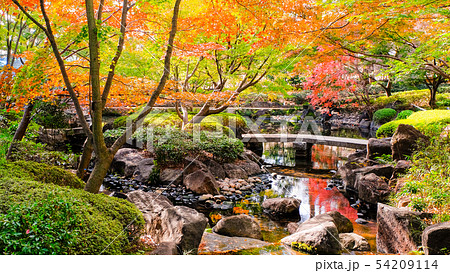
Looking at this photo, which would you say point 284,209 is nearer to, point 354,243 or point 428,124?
point 354,243

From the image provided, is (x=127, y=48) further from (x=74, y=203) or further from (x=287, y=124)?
(x=287, y=124)

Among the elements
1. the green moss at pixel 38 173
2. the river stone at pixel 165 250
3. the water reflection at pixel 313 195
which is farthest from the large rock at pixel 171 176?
the river stone at pixel 165 250

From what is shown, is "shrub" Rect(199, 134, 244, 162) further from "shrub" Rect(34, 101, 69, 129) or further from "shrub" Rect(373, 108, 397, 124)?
"shrub" Rect(373, 108, 397, 124)

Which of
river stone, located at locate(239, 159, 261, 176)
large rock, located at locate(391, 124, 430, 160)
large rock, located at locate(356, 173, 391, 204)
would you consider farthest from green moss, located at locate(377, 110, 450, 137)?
river stone, located at locate(239, 159, 261, 176)

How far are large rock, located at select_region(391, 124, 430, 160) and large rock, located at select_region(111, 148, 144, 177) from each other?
746 centimetres

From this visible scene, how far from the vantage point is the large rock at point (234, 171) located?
8615 millimetres

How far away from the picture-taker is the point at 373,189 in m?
6.36

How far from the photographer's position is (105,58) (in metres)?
3.59

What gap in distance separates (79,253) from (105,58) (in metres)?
2.49

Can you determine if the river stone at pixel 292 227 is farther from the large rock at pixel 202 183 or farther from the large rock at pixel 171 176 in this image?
the large rock at pixel 171 176

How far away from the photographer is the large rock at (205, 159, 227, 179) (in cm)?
838

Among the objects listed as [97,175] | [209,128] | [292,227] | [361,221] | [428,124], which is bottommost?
[361,221]

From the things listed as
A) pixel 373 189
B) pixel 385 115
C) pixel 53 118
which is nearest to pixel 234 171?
pixel 373 189

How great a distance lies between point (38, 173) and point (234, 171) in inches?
238
